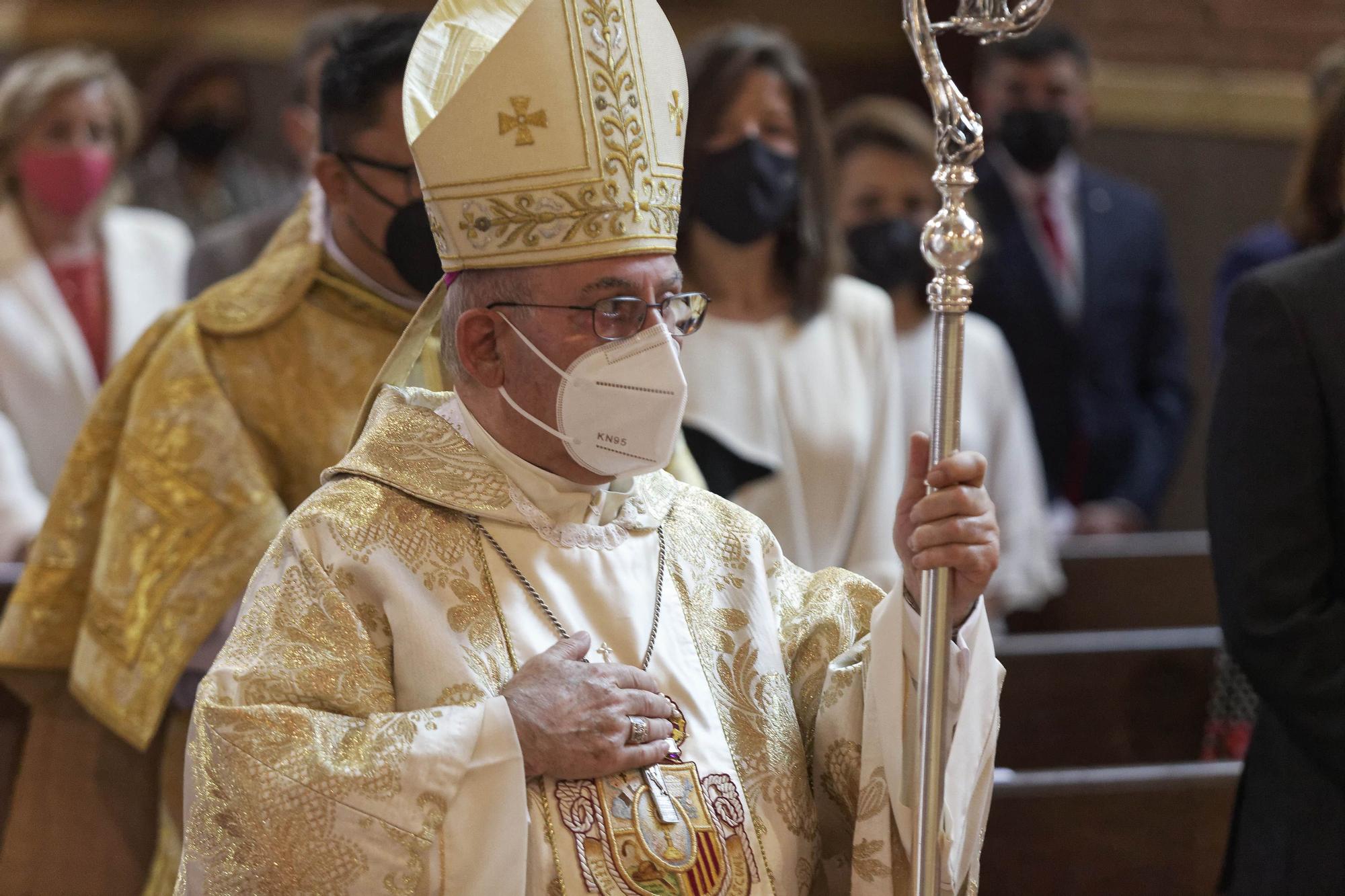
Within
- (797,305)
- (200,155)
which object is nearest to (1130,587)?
(797,305)

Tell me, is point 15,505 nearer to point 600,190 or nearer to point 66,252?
point 66,252

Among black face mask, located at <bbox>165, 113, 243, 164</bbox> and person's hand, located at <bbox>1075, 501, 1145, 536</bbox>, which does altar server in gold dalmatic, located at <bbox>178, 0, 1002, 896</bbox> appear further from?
black face mask, located at <bbox>165, 113, 243, 164</bbox>

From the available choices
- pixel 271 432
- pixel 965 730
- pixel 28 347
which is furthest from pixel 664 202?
pixel 28 347

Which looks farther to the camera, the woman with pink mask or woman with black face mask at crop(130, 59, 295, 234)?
woman with black face mask at crop(130, 59, 295, 234)

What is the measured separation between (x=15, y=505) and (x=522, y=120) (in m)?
2.77

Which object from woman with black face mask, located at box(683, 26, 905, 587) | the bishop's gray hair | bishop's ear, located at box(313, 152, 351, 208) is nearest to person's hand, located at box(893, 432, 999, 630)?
the bishop's gray hair

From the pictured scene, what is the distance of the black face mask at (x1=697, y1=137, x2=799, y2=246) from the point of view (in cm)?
402

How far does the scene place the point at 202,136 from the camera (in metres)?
7.98

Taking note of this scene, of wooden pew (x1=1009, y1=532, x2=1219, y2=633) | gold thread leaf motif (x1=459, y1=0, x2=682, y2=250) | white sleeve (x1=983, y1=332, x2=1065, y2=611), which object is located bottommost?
wooden pew (x1=1009, y1=532, x2=1219, y2=633)

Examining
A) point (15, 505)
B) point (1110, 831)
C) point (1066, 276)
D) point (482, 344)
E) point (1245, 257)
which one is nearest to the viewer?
point (482, 344)

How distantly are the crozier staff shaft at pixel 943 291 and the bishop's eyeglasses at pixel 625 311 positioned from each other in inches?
15.0

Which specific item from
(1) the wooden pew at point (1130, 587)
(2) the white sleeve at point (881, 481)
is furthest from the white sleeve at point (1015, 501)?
(2) the white sleeve at point (881, 481)

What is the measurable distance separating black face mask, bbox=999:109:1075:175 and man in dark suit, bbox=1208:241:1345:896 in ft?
9.81

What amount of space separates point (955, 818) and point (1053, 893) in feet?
5.95
